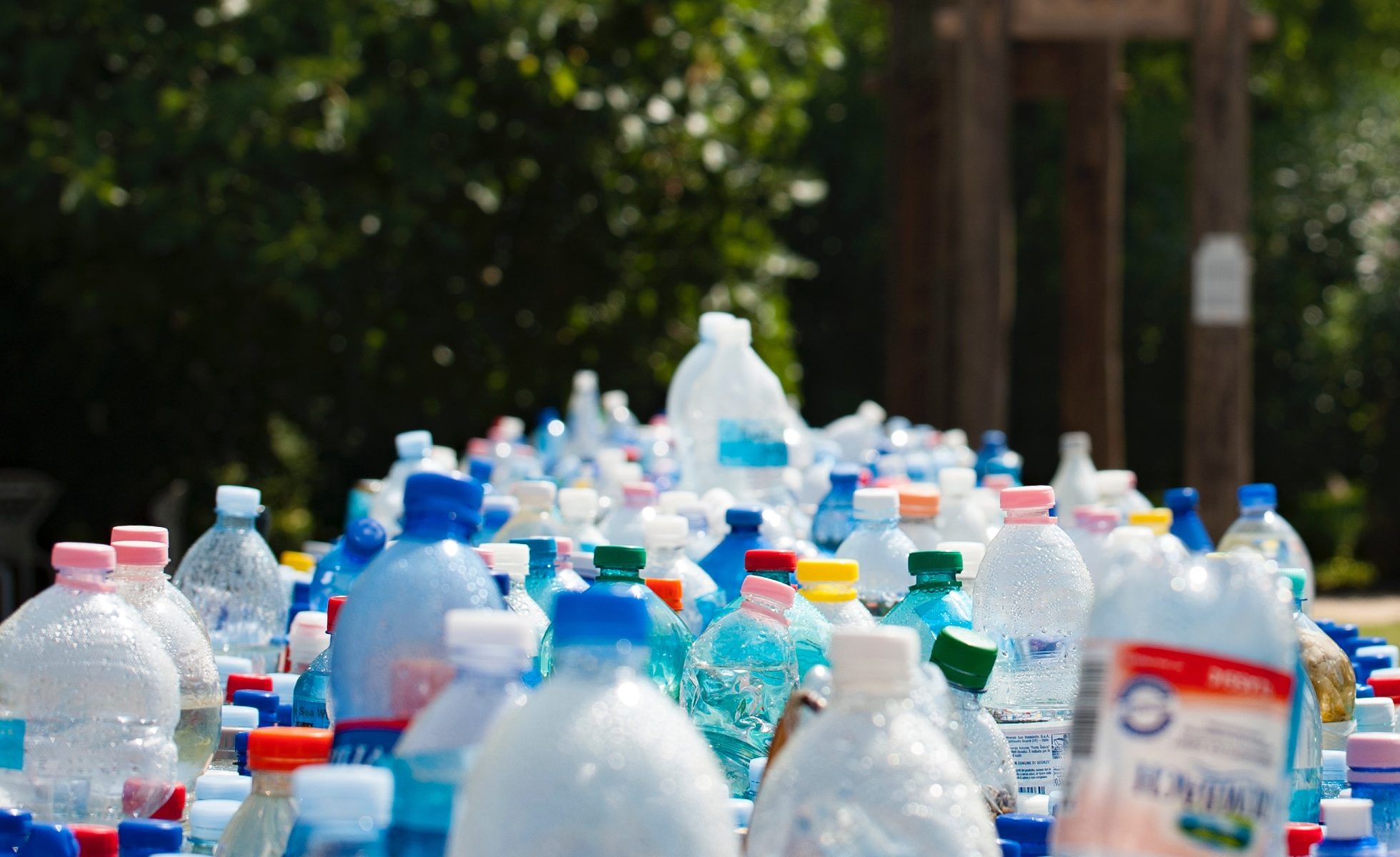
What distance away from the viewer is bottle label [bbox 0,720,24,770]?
200cm

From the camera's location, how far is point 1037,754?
7.28 ft

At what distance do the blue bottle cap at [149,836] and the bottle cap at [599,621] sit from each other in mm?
575

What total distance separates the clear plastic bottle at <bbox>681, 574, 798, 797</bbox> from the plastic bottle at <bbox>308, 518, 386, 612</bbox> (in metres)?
0.65

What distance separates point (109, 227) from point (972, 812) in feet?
23.6

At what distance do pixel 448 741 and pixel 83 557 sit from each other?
777 mm

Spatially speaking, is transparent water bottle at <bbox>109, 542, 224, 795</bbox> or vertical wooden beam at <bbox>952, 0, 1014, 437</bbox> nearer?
transparent water bottle at <bbox>109, 542, 224, 795</bbox>

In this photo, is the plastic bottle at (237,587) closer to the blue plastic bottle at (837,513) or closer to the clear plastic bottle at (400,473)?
the clear plastic bottle at (400,473)

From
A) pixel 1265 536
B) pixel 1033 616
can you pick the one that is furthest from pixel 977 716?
pixel 1265 536

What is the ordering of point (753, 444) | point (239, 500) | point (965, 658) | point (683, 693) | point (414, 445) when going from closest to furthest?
point (965, 658)
point (683, 693)
point (239, 500)
point (753, 444)
point (414, 445)

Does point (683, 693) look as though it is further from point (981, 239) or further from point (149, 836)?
point (981, 239)

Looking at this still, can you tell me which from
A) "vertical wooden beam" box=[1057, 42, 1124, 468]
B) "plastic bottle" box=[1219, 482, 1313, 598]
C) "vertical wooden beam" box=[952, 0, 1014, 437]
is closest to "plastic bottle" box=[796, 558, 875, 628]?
"plastic bottle" box=[1219, 482, 1313, 598]

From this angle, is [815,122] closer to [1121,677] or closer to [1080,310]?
[1080,310]

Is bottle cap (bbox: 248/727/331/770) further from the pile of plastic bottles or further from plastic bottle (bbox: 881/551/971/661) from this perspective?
plastic bottle (bbox: 881/551/971/661)

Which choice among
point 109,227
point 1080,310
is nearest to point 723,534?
point 109,227
